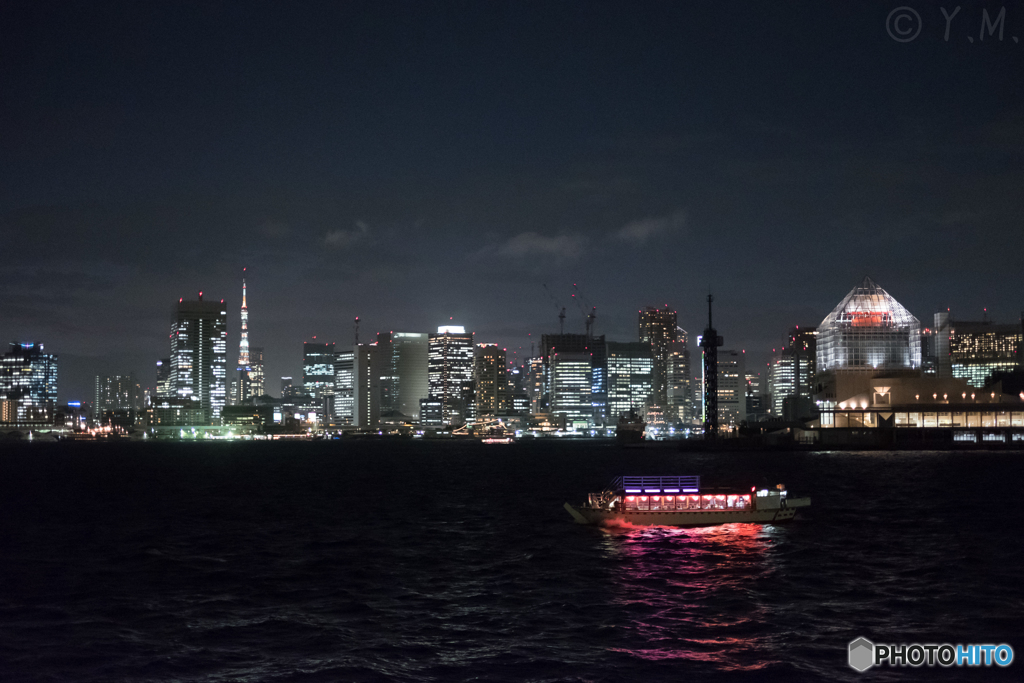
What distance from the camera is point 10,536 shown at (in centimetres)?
6481

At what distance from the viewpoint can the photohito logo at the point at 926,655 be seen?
28391mm

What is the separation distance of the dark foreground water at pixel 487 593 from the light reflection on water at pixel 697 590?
0.51ft

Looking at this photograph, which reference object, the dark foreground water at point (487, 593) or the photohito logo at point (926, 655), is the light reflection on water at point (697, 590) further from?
the photohito logo at point (926, 655)

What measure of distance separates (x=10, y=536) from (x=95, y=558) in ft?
53.5

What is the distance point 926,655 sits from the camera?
29359 mm

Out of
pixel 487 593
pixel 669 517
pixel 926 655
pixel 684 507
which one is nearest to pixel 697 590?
pixel 487 593

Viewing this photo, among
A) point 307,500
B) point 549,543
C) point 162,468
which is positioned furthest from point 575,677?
point 162,468

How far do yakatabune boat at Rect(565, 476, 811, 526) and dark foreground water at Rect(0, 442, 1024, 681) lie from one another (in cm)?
150

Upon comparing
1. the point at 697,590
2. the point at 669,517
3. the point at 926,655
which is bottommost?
the point at 697,590

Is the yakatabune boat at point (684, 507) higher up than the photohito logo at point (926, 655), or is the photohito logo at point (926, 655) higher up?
the yakatabune boat at point (684, 507)

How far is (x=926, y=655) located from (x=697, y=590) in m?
13.0

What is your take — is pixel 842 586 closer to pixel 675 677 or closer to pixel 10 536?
pixel 675 677

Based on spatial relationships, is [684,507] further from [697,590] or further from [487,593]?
[487,593]

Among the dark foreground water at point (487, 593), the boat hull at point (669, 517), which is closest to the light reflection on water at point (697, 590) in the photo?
the dark foreground water at point (487, 593)
